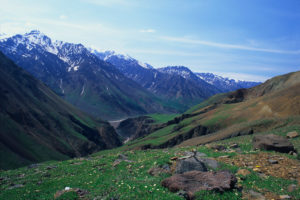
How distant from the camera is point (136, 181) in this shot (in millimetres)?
15594

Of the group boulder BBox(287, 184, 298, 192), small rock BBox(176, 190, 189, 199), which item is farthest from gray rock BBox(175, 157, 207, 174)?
boulder BBox(287, 184, 298, 192)

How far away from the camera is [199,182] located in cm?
1350

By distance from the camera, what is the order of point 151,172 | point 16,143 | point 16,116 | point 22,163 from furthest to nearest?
point 16,116 → point 16,143 → point 22,163 → point 151,172

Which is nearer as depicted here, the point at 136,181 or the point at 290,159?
the point at 136,181

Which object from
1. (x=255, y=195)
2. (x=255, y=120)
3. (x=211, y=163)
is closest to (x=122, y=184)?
(x=211, y=163)

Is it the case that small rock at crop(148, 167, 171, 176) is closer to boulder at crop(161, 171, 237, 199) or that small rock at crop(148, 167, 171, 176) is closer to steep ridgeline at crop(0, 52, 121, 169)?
boulder at crop(161, 171, 237, 199)

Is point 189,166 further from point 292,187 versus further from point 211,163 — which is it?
point 292,187

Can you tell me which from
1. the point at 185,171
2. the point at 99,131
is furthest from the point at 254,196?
the point at 99,131

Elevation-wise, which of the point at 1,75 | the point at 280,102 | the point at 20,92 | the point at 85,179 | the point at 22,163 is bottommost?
the point at 22,163

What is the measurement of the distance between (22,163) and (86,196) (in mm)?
69503

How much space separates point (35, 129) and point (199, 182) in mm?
114446

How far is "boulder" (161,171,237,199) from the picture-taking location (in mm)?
12661

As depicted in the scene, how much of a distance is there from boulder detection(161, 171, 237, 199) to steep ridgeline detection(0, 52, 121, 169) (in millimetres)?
69467

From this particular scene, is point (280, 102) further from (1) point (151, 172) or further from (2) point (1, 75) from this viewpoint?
(2) point (1, 75)
